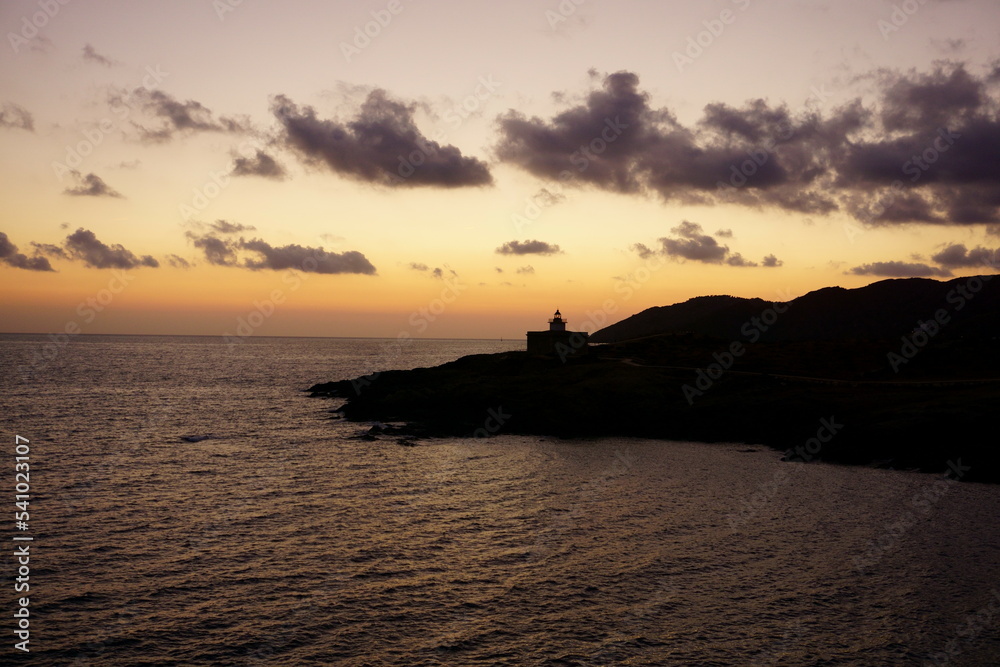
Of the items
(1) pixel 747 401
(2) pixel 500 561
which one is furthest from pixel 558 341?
(2) pixel 500 561

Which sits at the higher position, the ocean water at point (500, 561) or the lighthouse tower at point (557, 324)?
the lighthouse tower at point (557, 324)

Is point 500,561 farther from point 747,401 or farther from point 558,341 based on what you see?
point 558,341

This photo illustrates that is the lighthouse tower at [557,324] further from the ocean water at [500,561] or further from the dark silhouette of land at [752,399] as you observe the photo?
the ocean water at [500,561]

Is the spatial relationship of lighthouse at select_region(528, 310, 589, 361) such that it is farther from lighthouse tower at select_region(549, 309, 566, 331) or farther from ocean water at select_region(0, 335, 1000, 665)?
ocean water at select_region(0, 335, 1000, 665)

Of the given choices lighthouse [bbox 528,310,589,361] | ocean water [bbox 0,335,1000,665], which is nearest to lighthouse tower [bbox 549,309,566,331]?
lighthouse [bbox 528,310,589,361]

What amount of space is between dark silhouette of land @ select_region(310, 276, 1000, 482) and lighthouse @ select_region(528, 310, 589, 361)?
1.93 metres

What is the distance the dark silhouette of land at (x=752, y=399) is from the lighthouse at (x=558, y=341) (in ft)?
6.33

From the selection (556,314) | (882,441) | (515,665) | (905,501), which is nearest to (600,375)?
(556,314)

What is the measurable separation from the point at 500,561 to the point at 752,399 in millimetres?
43743

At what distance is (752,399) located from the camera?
6241cm

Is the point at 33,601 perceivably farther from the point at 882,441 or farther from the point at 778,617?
the point at 882,441

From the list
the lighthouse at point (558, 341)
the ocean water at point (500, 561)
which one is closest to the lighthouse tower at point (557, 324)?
the lighthouse at point (558, 341)

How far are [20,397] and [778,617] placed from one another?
99.5 m

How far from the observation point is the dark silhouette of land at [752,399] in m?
47.0
